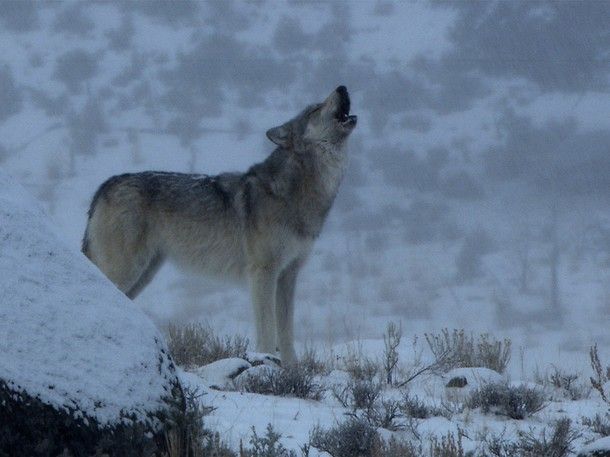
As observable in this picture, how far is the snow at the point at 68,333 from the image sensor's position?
250 cm

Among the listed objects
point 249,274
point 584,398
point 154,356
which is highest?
point 249,274

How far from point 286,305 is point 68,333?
16.3 ft

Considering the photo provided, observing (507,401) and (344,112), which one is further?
(344,112)

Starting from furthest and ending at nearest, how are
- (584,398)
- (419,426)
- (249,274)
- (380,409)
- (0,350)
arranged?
(249,274)
(584,398)
(380,409)
(419,426)
(0,350)

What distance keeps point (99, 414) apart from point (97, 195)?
5725mm

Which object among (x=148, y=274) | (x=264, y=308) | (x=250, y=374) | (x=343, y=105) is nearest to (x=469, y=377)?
(x=250, y=374)

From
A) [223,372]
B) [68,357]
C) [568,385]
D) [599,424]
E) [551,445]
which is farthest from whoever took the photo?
[568,385]

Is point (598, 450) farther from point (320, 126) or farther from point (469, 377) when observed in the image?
point (320, 126)

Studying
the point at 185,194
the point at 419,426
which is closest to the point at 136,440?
the point at 419,426

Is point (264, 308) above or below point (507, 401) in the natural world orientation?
above

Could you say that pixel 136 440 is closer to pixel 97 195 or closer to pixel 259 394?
pixel 259 394

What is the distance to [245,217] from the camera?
761cm

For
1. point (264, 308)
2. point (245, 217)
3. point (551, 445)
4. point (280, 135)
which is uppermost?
point (280, 135)

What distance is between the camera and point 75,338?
8.66 feet
